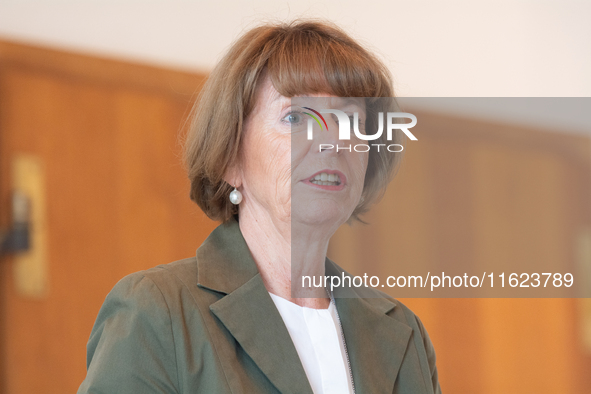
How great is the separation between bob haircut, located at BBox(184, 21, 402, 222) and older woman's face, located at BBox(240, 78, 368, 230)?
23mm

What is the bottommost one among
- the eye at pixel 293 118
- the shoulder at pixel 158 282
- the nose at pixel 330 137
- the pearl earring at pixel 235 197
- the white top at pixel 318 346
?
the white top at pixel 318 346

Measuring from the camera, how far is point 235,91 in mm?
1178

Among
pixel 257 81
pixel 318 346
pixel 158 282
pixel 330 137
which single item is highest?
pixel 257 81

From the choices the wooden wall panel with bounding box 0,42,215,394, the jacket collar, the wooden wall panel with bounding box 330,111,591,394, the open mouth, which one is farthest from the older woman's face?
A: the wooden wall panel with bounding box 0,42,215,394

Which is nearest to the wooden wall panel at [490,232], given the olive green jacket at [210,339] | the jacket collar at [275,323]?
the jacket collar at [275,323]

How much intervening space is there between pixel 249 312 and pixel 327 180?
29cm

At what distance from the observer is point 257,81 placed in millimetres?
1175

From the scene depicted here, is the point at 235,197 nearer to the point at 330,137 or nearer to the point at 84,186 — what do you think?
the point at 330,137

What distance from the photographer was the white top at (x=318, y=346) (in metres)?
1.09

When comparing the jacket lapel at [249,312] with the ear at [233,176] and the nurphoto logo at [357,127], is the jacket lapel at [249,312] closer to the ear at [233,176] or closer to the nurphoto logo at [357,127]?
the ear at [233,176]

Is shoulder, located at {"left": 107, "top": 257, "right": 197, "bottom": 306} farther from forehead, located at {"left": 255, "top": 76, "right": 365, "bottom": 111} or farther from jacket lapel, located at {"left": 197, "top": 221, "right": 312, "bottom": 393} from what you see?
forehead, located at {"left": 255, "top": 76, "right": 365, "bottom": 111}

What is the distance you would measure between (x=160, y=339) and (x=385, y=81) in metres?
0.70

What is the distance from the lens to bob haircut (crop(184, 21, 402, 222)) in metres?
1.15

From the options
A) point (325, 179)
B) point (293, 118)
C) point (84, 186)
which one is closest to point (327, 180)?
point (325, 179)
